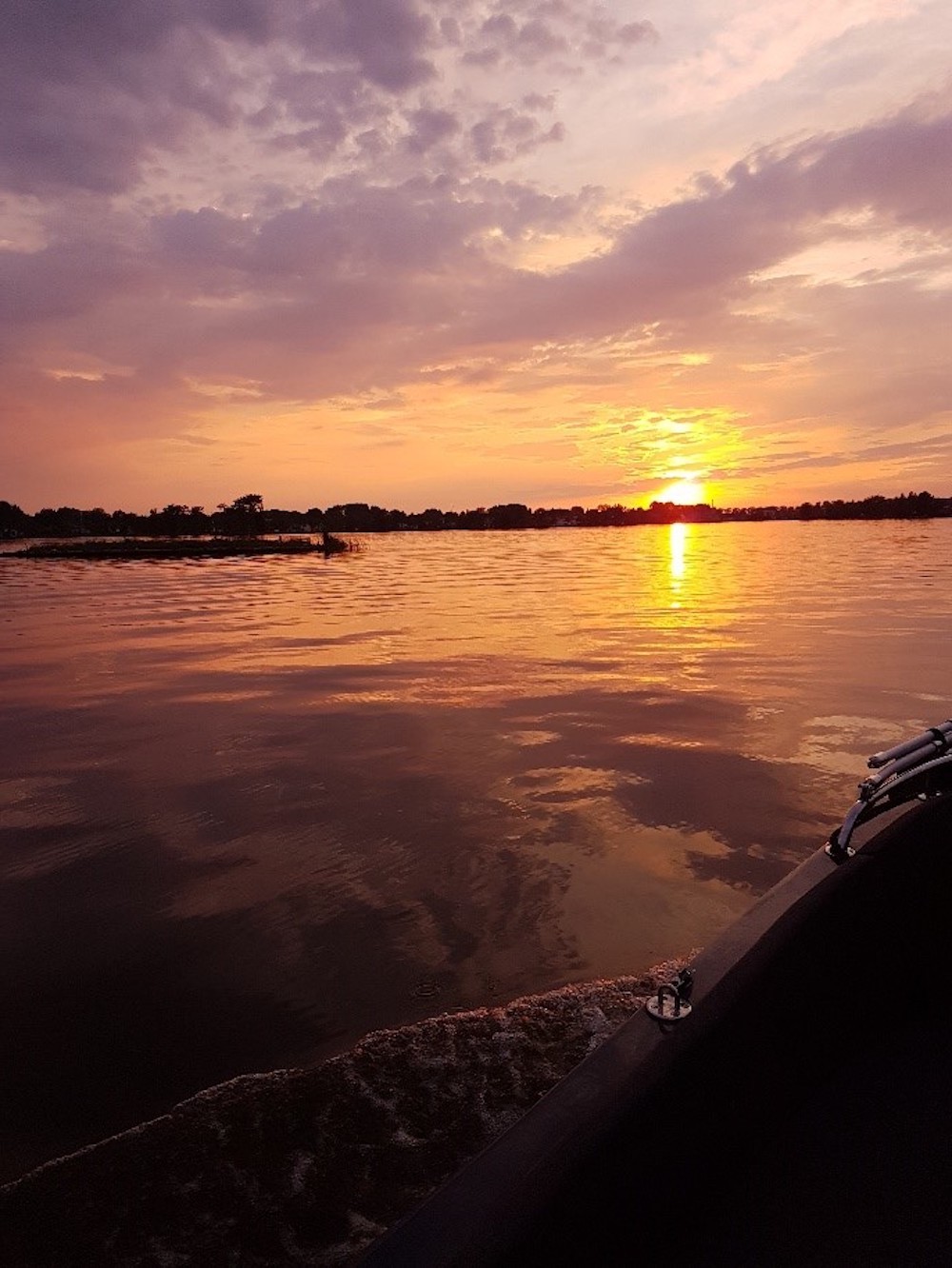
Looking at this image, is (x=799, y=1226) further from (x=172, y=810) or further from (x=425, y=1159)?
(x=172, y=810)

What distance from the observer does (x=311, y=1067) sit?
399 centimetres

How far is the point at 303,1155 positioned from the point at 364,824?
3937 mm

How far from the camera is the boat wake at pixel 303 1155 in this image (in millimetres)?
2973

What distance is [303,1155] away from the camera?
3.36 m

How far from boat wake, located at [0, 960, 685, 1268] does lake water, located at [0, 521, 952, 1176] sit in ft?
0.82

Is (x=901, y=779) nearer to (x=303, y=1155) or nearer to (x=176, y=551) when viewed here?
(x=303, y=1155)

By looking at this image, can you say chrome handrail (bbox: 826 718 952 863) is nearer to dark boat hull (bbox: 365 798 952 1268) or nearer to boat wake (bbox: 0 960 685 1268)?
dark boat hull (bbox: 365 798 952 1268)

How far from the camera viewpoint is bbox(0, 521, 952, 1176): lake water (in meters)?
4.47

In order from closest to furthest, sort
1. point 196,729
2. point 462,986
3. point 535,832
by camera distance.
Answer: point 462,986, point 535,832, point 196,729

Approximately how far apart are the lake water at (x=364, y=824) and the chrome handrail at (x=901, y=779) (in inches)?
85.1

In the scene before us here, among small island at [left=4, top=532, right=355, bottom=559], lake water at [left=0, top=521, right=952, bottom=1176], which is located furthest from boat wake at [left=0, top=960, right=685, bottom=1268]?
small island at [left=4, top=532, right=355, bottom=559]

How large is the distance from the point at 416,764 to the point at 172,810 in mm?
2767

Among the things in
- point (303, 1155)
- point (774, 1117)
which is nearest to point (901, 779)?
point (774, 1117)

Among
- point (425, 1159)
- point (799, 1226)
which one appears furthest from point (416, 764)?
point (799, 1226)
